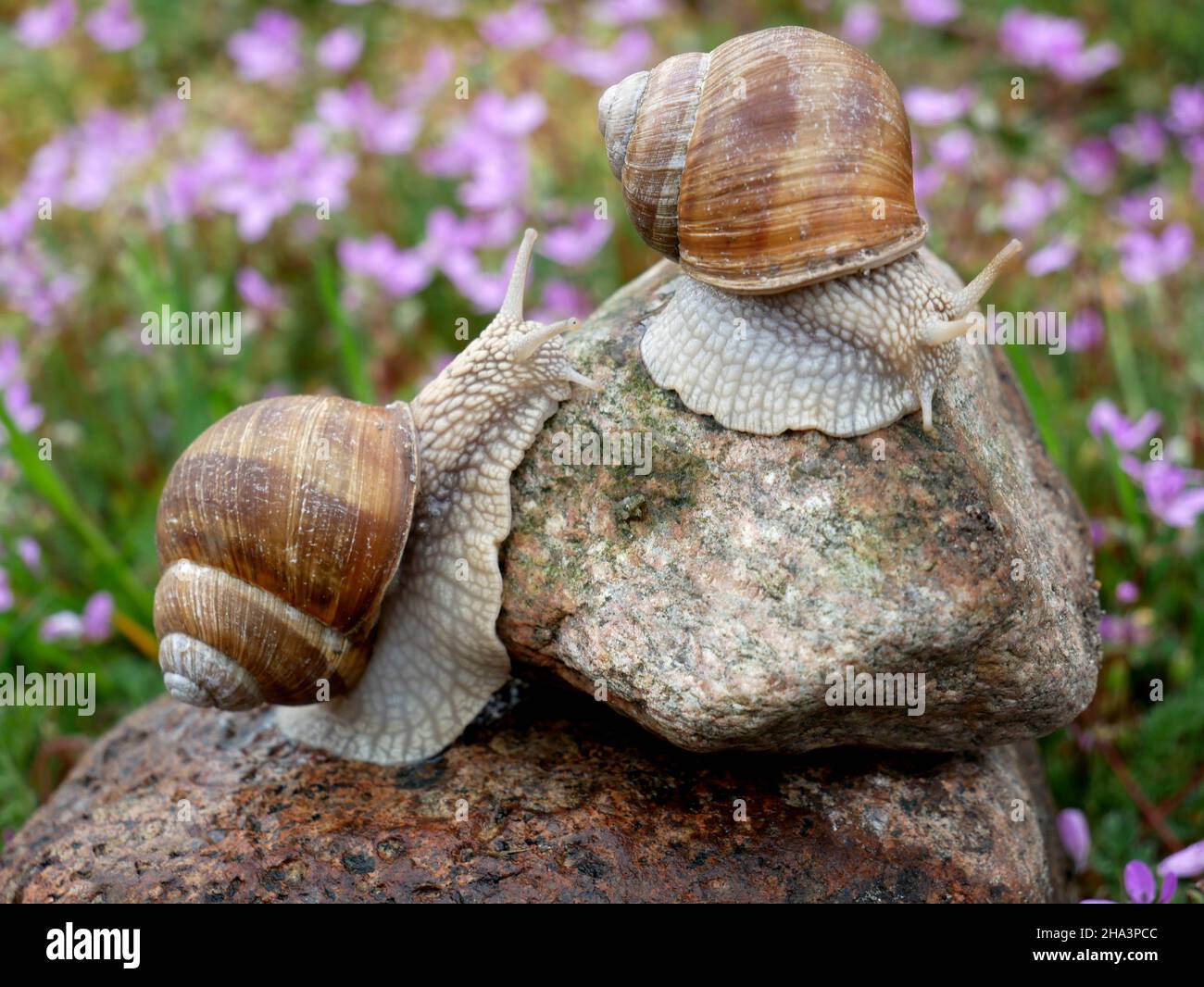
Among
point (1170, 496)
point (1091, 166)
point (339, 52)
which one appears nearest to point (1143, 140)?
point (1091, 166)

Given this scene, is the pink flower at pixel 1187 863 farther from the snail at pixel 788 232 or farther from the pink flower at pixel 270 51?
the pink flower at pixel 270 51

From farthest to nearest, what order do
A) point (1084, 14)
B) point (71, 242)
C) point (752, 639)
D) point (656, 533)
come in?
point (1084, 14)
point (71, 242)
point (656, 533)
point (752, 639)

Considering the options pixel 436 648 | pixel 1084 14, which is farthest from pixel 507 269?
pixel 1084 14

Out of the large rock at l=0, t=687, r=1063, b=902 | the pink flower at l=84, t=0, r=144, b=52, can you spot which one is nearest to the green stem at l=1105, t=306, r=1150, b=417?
the large rock at l=0, t=687, r=1063, b=902

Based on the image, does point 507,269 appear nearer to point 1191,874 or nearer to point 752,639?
point 752,639

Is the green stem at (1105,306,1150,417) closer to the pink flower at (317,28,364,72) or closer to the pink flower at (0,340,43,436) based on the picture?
the pink flower at (317,28,364,72)

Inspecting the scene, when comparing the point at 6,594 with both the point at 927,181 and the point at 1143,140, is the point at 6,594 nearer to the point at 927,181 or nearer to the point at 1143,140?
the point at 927,181
